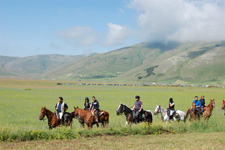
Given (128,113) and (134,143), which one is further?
(128,113)

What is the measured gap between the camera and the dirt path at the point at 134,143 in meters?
12.6

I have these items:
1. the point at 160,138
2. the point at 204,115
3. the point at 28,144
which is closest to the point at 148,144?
the point at 160,138

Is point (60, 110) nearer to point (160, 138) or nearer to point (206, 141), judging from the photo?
point (160, 138)

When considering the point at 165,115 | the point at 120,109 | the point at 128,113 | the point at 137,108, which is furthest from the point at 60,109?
the point at 165,115

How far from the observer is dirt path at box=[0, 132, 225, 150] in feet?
41.3

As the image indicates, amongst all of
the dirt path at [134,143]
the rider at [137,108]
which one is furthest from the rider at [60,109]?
the rider at [137,108]

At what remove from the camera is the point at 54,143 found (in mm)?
13328

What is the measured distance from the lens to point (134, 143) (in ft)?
44.4

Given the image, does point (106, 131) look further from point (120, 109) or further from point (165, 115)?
point (165, 115)

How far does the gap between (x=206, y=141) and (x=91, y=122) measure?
22.4 ft

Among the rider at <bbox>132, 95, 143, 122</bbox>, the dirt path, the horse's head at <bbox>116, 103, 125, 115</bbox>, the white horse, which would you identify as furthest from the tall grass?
the horse's head at <bbox>116, 103, 125, 115</bbox>

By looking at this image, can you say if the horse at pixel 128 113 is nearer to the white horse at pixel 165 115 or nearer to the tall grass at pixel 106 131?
the tall grass at pixel 106 131

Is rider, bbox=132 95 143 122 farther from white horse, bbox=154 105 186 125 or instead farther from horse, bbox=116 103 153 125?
white horse, bbox=154 105 186 125

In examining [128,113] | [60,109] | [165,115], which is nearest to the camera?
[60,109]
